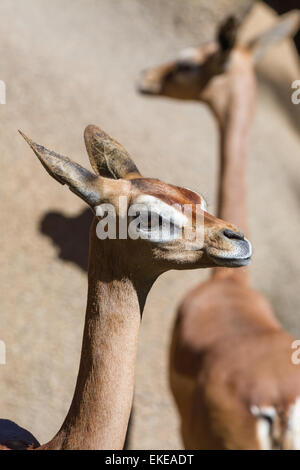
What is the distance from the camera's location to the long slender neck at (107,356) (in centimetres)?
164

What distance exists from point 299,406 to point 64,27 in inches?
189

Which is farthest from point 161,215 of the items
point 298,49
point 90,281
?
point 298,49

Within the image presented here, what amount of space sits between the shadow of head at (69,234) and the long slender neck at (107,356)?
8.22ft

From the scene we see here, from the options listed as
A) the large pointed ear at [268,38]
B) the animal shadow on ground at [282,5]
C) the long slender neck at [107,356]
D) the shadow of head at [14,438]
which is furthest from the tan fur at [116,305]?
the animal shadow on ground at [282,5]

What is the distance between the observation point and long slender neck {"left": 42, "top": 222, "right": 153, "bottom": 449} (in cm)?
164

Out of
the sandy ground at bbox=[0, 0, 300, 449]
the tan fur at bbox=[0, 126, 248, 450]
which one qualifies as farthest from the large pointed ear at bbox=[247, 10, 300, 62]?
the tan fur at bbox=[0, 126, 248, 450]

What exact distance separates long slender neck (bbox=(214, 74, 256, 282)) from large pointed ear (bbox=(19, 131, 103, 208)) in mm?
1826

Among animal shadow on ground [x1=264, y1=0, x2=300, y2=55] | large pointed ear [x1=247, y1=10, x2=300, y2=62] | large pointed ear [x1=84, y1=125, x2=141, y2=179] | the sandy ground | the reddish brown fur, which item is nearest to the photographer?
large pointed ear [x1=84, y1=125, x2=141, y2=179]

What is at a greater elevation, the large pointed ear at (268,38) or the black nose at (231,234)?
the large pointed ear at (268,38)

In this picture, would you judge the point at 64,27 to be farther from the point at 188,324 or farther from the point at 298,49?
the point at 188,324

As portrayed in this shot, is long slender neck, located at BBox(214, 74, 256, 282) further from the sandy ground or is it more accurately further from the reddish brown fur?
the sandy ground

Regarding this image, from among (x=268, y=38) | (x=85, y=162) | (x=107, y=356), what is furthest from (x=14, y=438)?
(x=268, y=38)

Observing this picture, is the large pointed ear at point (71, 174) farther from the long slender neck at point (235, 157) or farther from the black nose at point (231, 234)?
the long slender neck at point (235, 157)
